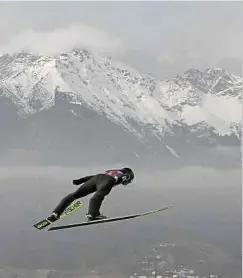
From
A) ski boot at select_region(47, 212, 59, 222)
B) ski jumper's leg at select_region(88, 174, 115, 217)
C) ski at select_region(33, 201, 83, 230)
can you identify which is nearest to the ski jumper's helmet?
ski jumper's leg at select_region(88, 174, 115, 217)

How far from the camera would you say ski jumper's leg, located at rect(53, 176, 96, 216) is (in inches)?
724

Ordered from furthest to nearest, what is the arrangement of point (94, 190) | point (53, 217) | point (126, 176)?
1. point (126, 176)
2. point (94, 190)
3. point (53, 217)

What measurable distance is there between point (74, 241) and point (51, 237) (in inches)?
274

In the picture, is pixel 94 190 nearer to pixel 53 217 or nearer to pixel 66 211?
pixel 66 211

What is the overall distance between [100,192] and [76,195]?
613 millimetres

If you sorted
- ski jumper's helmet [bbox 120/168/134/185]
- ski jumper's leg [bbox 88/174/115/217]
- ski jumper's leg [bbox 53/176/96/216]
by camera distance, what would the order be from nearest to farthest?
ski jumper's leg [bbox 88/174/115/217] < ski jumper's leg [bbox 53/176/96/216] < ski jumper's helmet [bbox 120/168/134/185]

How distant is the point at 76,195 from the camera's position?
18516 millimetres

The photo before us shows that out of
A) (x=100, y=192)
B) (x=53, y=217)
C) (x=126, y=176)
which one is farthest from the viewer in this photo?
(x=126, y=176)

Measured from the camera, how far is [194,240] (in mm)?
193875

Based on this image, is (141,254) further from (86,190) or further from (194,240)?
(86,190)

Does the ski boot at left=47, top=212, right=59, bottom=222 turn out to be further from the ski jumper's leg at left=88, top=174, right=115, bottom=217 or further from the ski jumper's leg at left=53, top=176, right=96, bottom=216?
the ski jumper's leg at left=88, top=174, right=115, bottom=217

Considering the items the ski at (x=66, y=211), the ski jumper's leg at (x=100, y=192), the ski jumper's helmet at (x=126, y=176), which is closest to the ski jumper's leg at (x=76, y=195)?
the ski jumper's leg at (x=100, y=192)

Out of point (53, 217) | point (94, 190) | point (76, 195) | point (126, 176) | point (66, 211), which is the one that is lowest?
point (53, 217)

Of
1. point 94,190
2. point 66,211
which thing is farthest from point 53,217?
point 94,190
